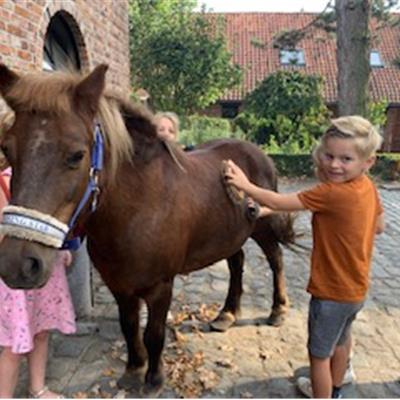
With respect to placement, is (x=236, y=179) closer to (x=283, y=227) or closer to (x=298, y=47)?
(x=283, y=227)

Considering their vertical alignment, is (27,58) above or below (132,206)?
above

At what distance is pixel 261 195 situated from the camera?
2.33 m

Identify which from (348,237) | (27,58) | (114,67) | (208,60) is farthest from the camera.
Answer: (208,60)

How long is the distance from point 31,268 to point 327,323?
1.47 m

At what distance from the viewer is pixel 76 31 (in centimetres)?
556

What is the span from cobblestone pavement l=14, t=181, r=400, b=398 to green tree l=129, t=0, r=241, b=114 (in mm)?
16182

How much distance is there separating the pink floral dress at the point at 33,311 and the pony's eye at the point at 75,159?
0.85 m

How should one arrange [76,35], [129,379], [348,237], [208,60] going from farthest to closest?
[208,60], [76,35], [129,379], [348,237]

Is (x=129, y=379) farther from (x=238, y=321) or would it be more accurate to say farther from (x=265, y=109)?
(x=265, y=109)

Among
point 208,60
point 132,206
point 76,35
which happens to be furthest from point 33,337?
point 208,60

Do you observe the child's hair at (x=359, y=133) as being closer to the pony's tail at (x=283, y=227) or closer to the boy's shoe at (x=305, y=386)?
the boy's shoe at (x=305, y=386)

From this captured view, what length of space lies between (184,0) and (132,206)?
2647 centimetres

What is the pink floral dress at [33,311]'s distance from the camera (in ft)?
7.93

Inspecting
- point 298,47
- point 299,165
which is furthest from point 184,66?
point 298,47
